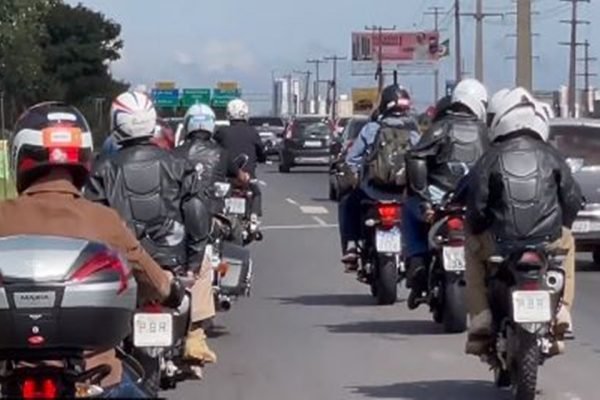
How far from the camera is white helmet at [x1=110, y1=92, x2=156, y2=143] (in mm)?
11055

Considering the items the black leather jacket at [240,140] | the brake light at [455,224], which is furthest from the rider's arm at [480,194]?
the black leather jacket at [240,140]

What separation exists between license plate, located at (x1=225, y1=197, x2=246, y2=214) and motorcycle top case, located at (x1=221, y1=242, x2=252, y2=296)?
408cm

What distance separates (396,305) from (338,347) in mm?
3023

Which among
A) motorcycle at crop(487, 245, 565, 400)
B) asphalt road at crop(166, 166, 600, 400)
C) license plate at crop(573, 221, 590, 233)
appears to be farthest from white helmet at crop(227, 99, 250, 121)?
motorcycle at crop(487, 245, 565, 400)

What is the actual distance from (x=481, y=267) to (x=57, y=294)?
20.7 feet

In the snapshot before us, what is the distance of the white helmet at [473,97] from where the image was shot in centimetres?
1562

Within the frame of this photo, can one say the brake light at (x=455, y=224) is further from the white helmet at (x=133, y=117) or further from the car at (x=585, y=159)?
the car at (x=585, y=159)

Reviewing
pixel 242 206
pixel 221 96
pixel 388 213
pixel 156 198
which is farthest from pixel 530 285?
pixel 221 96

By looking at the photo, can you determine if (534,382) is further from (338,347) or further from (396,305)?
(396,305)

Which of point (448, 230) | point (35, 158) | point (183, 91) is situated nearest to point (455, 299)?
point (448, 230)

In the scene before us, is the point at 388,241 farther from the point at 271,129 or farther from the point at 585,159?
the point at 271,129

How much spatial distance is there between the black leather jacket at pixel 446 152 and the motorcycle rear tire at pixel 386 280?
71.6 inches

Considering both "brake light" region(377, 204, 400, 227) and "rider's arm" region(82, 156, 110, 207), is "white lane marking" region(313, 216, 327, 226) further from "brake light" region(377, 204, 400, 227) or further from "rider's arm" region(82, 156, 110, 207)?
"rider's arm" region(82, 156, 110, 207)

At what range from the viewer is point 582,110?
344 feet
